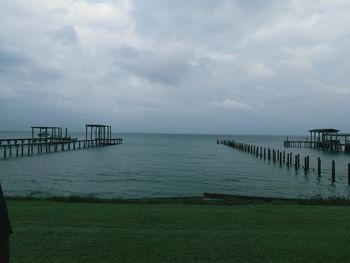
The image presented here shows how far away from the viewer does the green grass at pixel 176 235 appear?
5305mm

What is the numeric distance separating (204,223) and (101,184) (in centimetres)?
1887

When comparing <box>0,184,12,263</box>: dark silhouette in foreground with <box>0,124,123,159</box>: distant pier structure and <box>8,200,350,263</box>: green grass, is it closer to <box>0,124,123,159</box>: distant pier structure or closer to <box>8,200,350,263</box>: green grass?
<box>8,200,350,263</box>: green grass

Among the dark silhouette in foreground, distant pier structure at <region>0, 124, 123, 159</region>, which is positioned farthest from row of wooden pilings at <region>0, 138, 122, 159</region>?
the dark silhouette in foreground

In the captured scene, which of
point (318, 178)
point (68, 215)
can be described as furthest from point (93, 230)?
point (318, 178)

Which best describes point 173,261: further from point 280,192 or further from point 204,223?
point 280,192

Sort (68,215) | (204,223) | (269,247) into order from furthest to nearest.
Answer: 1. (68,215)
2. (204,223)
3. (269,247)

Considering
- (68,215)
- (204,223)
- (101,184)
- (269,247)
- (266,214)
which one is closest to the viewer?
(269,247)

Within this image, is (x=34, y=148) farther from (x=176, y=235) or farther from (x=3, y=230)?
(x=3, y=230)

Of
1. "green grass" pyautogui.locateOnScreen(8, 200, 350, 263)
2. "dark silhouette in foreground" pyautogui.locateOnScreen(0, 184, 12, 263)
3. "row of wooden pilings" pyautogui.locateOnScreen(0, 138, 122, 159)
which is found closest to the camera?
"dark silhouette in foreground" pyautogui.locateOnScreen(0, 184, 12, 263)

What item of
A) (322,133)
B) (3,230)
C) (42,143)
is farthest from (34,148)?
(3,230)

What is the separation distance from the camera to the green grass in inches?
209

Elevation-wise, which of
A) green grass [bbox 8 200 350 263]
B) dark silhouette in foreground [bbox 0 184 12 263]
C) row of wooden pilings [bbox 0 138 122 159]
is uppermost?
dark silhouette in foreground [bbox 0 184 12 263]

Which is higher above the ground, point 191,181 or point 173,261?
point 173,261

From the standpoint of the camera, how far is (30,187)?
23281 millimetres
